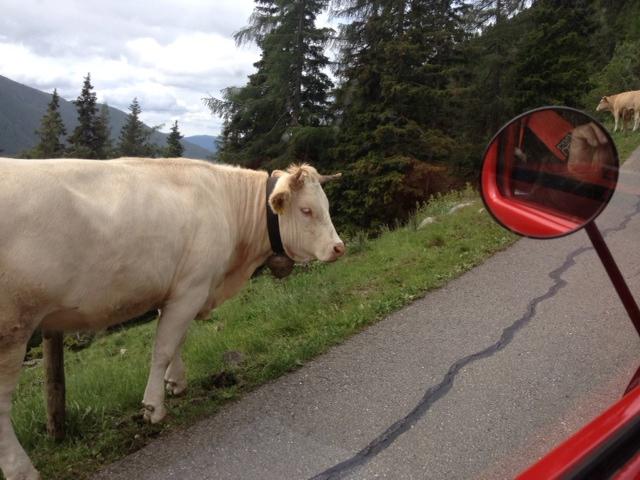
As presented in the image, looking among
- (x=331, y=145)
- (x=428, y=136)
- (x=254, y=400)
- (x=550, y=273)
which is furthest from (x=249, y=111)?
(x=254, y=400)

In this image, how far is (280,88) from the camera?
23.6m

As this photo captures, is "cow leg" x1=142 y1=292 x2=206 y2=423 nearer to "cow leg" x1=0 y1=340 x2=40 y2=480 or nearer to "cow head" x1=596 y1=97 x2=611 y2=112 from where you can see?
"cow leg" x1=0 y1=340 x2=40 y2=480

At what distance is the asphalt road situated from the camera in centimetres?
320

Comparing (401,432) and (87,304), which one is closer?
(87,304)

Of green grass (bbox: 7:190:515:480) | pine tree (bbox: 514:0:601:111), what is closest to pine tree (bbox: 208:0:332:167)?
pine tree (bbox: 514:0:601:111)

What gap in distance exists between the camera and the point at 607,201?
1.76m

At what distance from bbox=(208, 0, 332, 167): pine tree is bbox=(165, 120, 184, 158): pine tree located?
78.3ft

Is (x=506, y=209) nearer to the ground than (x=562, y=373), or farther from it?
farther from it

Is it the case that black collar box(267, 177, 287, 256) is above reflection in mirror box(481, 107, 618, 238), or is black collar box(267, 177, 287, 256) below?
below

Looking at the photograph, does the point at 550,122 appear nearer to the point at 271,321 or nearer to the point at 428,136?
the point at 271,321

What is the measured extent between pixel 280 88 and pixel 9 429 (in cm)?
2197

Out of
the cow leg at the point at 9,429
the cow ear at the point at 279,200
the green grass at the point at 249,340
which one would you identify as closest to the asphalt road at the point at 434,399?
the green grass at the point at 249,340

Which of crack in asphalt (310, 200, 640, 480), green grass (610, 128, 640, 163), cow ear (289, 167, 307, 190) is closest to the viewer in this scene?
crack in asphalt (310, 200, 640, 480)

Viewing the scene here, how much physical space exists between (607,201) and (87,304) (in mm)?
2801
